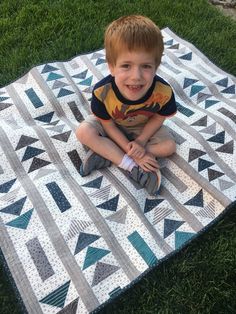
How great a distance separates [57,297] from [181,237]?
1.74 feet

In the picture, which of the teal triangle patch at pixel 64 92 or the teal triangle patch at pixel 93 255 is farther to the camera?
the teal triangle patch at pixel 64 92

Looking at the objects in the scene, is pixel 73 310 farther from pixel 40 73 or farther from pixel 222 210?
pixel 40 73

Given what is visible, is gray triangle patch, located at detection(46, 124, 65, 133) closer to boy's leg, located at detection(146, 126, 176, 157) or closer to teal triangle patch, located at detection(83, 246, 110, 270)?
boy's leg, located at detection(146, 126, 176, 157)

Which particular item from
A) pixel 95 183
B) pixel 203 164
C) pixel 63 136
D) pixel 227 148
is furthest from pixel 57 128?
pixel 227 148

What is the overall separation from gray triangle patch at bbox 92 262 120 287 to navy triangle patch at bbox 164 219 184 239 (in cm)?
26

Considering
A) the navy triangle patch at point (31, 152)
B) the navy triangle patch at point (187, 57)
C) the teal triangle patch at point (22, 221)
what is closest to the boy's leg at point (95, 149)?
the navy triangle patch at point (31, 152)

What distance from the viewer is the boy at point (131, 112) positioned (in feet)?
5.05

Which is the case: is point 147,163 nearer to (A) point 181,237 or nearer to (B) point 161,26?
(A) point 181,237

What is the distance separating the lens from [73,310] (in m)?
1.41

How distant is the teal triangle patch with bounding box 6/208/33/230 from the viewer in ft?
5.30

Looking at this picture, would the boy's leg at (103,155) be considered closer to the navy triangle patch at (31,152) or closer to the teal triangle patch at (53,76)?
the navy triangle patch at (31,152)

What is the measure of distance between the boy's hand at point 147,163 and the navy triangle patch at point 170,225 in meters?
0.24

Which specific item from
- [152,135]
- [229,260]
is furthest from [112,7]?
[229,260]

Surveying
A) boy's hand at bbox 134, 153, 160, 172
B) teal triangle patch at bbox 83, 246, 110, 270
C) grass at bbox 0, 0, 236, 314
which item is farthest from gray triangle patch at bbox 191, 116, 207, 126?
teal triangle patch at bbox 83, 246, 110, 270
